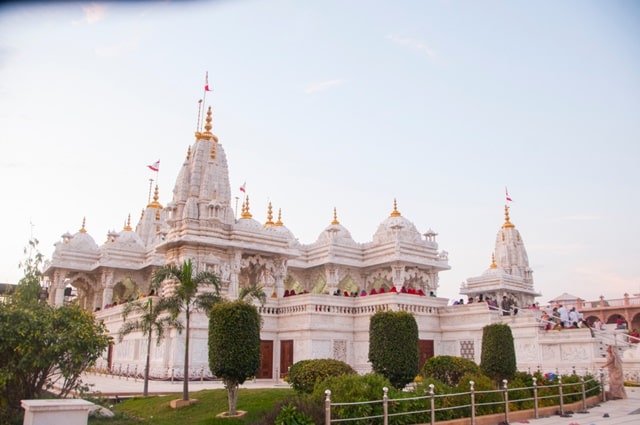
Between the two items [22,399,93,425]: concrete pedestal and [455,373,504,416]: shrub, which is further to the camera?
[455,373,504,416]: shrub

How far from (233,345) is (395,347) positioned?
4.35m

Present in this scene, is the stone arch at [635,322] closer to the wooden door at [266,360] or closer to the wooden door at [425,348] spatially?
the wooden door at [425,348]

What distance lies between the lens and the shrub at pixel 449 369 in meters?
16.9

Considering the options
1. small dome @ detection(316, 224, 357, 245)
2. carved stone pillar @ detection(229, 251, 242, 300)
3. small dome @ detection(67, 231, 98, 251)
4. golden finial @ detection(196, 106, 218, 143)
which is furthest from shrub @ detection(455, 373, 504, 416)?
small dome @ detection(67, 231, 98, 251)

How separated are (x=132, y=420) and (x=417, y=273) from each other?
2824 cm

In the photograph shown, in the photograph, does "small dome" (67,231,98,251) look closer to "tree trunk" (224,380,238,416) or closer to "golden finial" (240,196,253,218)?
"golden finial" (240,196,253,218)

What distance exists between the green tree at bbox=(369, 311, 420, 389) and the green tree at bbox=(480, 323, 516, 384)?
9.38 feet

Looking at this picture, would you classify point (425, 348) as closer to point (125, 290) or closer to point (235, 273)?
point (235, 273)

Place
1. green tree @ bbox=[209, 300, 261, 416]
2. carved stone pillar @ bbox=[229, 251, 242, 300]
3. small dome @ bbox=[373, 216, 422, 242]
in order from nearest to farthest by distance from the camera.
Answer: green tree @ bbox=[209, 300, 261, 416] → carved stone pillar @ bbox=[229, 251, 242, 300] → small dome @ bbox=[373, 216, 422, 242]

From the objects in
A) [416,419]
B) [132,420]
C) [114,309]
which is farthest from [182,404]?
[114,309]

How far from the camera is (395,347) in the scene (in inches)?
637

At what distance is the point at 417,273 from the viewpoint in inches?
1615

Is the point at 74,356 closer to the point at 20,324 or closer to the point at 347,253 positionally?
the point at 20,324

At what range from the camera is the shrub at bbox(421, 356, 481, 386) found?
16.9 m
